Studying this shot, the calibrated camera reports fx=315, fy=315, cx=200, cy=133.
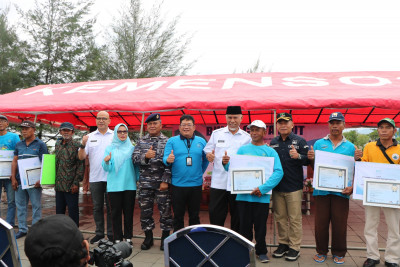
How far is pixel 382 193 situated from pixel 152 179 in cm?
293

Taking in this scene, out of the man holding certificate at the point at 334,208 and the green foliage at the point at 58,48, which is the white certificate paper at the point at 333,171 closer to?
the man holding certificate at the point at 334,208

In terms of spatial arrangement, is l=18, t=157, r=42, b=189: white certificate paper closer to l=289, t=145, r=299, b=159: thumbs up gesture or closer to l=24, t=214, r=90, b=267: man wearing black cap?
l=289, t=145, r=299, b=159: thumbs up gesture

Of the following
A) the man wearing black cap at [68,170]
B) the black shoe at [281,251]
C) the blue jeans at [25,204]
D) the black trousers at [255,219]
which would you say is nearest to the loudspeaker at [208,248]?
the black trousers at [255,219]

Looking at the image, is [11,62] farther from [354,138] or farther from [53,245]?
[354,138]

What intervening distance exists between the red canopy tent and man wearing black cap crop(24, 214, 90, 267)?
460cm

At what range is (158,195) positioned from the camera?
4.43 metres

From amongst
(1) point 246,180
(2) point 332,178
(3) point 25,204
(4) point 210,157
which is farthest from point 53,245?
(3) point 25,204

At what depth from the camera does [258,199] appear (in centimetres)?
395

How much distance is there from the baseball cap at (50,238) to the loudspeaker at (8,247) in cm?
77

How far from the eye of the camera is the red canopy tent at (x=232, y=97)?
5406 millimetres

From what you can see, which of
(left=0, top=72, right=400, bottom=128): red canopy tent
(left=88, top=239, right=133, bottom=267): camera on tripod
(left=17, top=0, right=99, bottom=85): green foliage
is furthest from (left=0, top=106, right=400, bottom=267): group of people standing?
(left=17, top=0, right=99, bottom=85): green foliage

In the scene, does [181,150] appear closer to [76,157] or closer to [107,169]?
[107,169]

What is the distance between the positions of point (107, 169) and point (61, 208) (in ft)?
3.97

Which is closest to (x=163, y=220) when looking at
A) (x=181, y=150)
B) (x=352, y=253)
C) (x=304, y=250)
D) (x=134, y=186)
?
(x=134, y=186)
